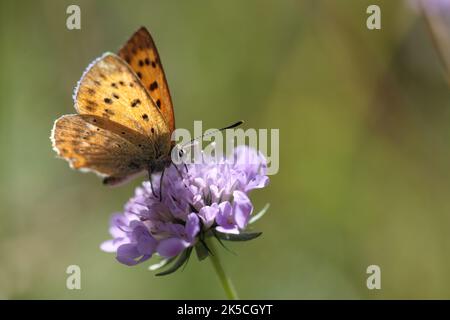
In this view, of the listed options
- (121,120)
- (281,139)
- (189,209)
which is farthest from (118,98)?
(281,139)

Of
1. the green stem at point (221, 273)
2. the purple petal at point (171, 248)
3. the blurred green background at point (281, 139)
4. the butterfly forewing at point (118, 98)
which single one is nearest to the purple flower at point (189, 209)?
the purple petal at point (171, 248)

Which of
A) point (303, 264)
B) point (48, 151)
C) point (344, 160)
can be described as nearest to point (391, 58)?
point (344, 160)

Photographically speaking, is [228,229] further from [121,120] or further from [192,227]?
[121,120]

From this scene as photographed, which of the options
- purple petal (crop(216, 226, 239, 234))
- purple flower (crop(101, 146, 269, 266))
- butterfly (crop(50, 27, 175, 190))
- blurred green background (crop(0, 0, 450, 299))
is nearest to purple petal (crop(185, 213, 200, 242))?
purple flower (crop(101, 146, 269, 266))

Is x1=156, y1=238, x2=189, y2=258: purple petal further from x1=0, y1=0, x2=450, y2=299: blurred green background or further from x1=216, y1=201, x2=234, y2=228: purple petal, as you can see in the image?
x1=0, y1=0, x2=450, y2=299: blurred green background

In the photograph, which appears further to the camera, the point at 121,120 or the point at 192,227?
the point at 121,120

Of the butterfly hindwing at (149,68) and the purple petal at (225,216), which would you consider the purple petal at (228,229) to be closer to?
the purple petal at (225,216)
